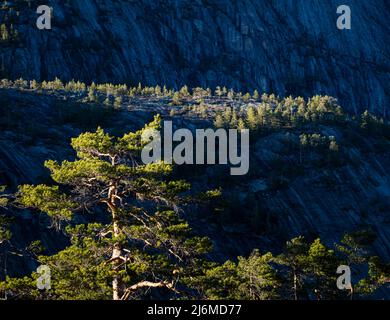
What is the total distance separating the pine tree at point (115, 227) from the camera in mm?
28469

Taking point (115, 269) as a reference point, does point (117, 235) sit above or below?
above

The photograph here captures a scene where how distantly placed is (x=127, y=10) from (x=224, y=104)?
5432cm

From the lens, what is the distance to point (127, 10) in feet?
532

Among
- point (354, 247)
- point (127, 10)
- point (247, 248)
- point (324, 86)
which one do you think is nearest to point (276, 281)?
point (354, 247)

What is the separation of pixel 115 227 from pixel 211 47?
141 m

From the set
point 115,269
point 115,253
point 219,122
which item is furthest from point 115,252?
point 219,122

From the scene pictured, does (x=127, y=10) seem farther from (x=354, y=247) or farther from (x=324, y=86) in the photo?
(x=354, y=247)

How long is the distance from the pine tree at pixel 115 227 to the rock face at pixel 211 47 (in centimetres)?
10154

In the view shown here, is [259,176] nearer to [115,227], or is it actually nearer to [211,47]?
[115,227]

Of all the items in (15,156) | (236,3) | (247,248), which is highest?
(236,3)

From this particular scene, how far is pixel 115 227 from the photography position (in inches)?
1164

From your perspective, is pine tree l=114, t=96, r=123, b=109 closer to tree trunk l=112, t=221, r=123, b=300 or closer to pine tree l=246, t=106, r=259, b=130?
pine tree l=246, t=106, r=259, b=130

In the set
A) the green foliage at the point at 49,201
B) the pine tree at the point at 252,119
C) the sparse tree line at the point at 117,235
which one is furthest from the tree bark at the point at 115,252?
the pine tree at the point at 252,119

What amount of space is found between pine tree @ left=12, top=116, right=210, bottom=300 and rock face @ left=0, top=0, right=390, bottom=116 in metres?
102
